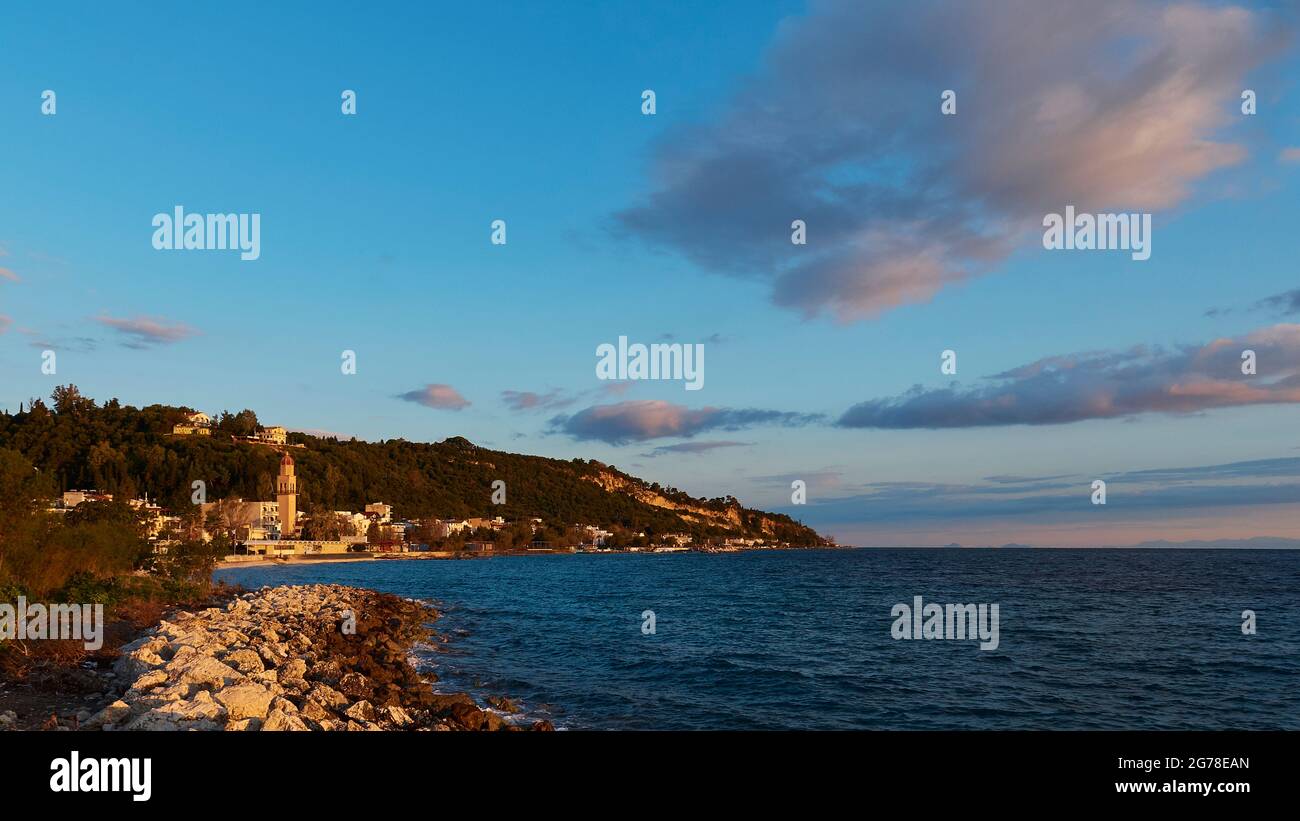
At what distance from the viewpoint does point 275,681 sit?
20.7m

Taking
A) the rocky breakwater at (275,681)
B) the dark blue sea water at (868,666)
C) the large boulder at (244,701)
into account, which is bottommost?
the dark blue sea water at (868,666)

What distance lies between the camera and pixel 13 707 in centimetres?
1648

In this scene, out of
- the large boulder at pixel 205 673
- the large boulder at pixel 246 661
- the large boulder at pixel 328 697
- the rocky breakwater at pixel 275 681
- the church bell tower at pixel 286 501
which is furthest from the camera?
the church bell tower at pixel 286 501

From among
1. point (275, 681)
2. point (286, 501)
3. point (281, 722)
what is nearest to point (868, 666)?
point (275, 681)

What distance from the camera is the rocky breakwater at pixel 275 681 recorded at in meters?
15.6

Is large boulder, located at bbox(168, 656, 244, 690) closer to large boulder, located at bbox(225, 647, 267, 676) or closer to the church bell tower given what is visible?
large boulder, located at bbox(225, 647, 267, 676)

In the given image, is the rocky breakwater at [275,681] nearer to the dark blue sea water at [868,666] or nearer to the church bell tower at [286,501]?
the dark blue sea water at [868,666]

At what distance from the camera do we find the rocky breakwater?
15633mm

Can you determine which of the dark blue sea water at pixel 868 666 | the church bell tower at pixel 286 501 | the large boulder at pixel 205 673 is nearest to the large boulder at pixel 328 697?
the large boulder at pixel 205 673

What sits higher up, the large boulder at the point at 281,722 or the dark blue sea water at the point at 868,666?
the large boulder at the point at 281,722

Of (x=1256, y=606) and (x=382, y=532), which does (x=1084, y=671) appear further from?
(x=382, y=532)

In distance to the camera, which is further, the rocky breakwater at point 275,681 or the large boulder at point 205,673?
the large boulder at point 205,673
